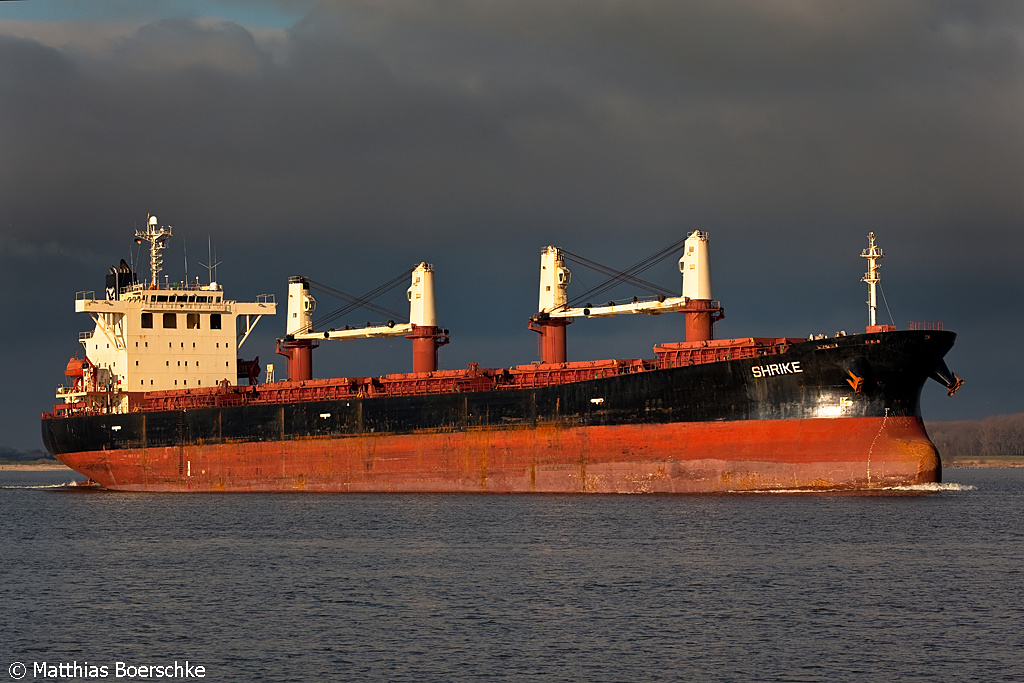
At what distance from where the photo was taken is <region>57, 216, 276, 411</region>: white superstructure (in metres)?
47.9

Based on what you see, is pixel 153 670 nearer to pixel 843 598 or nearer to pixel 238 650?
pixel 238 650

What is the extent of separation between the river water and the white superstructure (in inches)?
637

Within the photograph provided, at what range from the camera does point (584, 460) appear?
34.8 m

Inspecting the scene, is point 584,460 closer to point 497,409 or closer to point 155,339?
point 497,409

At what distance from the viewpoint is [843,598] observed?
742 inches

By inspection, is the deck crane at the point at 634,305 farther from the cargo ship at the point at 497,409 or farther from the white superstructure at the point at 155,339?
the white superstructure at the point at 155,339

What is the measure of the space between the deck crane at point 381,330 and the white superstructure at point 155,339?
73.7 inches

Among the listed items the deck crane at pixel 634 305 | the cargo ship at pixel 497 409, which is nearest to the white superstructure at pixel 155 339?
the cargo ship at pixel 497 409

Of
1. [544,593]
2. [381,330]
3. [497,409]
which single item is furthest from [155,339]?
[544,593]

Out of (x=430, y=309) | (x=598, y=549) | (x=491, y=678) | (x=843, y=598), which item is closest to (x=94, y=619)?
(x=491, y=678)

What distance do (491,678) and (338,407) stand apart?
2589cm

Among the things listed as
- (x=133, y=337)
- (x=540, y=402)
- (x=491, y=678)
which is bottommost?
(x=491, y=678)

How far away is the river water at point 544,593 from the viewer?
15.3 metres

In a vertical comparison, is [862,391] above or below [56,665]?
above
